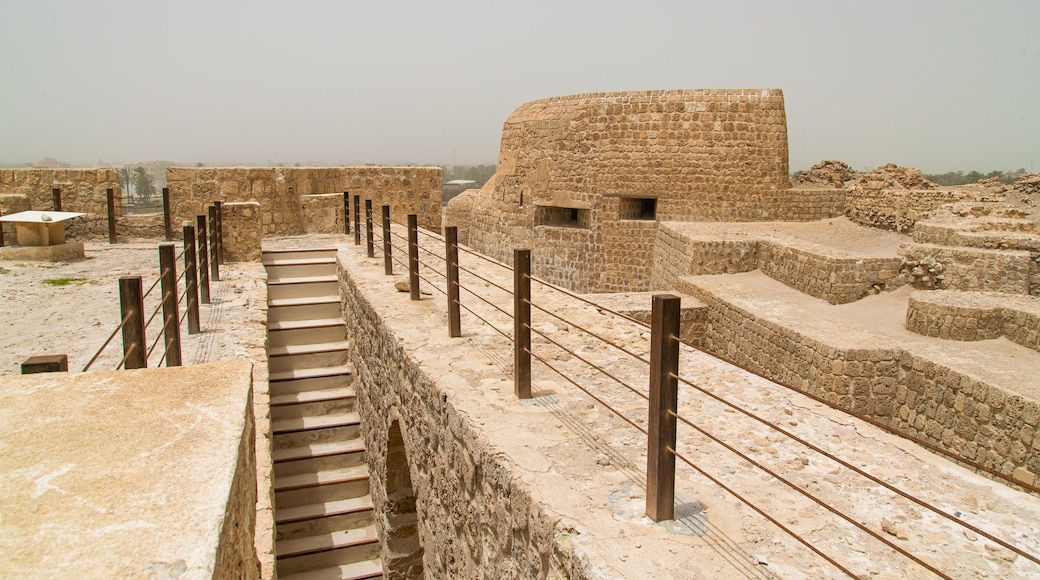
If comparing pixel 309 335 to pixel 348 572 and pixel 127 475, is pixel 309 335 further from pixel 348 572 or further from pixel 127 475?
pixel 127 475

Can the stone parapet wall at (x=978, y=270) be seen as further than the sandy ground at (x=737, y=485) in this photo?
Yes

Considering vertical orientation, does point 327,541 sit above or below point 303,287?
below

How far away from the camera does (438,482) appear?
13.0 feet

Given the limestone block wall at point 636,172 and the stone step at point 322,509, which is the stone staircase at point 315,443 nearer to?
the stone step at point 322,509

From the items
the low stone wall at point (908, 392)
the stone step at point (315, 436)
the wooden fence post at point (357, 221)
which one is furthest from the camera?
the wooden fence post at point (357, 221)

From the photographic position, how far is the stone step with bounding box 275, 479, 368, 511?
609cm

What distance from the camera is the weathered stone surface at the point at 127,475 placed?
4.72 ft

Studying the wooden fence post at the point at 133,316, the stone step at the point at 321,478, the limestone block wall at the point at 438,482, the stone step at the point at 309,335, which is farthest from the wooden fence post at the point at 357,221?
the wooden fence post at the point at 133,316

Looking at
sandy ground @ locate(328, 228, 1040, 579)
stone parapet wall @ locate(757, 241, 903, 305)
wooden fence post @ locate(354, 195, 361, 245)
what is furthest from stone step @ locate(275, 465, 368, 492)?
stone parapet wall @ locate(757, 241, 903, 305)

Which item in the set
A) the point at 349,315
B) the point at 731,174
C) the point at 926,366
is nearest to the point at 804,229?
the point at 731,174

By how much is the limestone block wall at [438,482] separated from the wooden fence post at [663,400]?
0.38 meters

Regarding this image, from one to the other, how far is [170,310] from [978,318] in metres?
7.69

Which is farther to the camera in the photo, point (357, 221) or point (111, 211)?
point (111, 211)

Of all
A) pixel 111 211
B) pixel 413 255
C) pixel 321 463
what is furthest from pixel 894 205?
pixel 111 211
